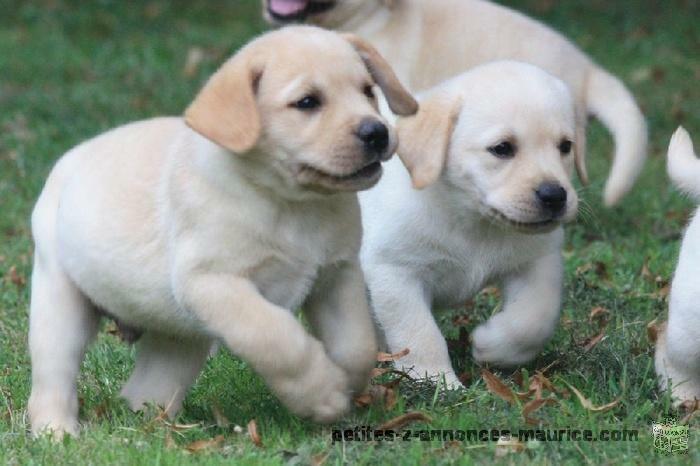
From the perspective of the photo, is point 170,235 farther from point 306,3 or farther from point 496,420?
point 306,3

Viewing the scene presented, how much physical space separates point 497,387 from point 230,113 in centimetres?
128

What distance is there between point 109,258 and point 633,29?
9.21 meters

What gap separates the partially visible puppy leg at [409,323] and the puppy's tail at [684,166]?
0.94 m

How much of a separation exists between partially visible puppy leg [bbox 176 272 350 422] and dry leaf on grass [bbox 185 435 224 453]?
280 mm

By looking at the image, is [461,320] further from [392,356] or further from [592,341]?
[392,356]

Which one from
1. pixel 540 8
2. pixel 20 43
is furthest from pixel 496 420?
pixel 540 8

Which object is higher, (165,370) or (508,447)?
(508,447)

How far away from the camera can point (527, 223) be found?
4.64m

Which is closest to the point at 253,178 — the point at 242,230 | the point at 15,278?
the point at 242,230

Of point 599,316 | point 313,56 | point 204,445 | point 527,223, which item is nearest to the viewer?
point 313,56

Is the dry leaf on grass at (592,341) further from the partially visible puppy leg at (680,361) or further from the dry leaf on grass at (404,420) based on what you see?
the dry leaf on grass at (404,420)

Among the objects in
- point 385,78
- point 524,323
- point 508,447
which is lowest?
point 524,323

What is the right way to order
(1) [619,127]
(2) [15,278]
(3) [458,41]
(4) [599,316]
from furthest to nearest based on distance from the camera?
(3) [458,41] → (1) [619,127] → (2) [15,278] → (4) [599,316]

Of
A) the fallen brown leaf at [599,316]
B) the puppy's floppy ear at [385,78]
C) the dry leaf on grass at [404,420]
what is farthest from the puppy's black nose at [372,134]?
the fallen brown leaf at [599,316]
